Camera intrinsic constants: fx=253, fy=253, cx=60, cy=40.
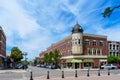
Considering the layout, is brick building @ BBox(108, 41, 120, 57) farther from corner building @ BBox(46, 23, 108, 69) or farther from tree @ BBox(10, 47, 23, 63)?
tree @ BBox(10, 47, 23, 63)

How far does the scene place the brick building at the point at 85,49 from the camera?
76250mm

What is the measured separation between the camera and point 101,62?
8012 centimetres

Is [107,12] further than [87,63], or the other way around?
[87,63]

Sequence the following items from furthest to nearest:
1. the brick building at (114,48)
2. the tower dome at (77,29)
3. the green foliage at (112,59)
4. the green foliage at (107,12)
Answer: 1. the brick building at (114,48)
2. the green foliage at (112,59)
3. the tower dome at (77,29)
4. the green foliage at (107,12)

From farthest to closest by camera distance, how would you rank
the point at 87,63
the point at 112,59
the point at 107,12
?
the point at 112,59
the point at 87,63
the point at 107,12

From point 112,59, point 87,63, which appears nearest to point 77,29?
point 87,63

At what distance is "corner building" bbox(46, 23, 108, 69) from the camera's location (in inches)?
3002

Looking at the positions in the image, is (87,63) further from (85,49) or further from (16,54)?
(16,54)

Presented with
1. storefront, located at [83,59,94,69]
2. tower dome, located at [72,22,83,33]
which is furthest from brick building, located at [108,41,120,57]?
tower dome, located at [72,22,83,33]

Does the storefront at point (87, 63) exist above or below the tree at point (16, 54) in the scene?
below

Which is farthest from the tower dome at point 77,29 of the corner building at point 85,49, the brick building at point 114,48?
the brick building at point 114,48

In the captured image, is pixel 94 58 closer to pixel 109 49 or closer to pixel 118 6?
pixel 109 49

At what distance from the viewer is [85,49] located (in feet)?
253

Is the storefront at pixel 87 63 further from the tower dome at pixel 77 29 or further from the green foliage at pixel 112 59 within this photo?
the tower dome at pixel 77 29
